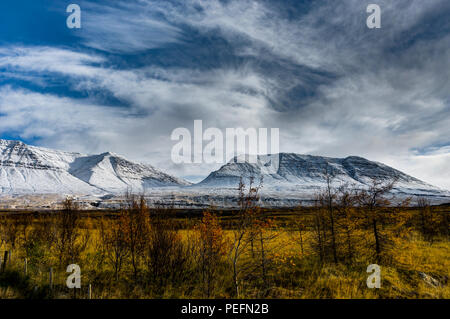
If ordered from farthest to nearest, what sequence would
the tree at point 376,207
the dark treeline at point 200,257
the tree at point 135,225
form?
the tree at point 376,207 → the tree at point 135,225 → the dark treeline at point 200,257

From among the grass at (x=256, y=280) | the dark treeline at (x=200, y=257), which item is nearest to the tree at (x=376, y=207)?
the dark treeline at (x=200, y=257)

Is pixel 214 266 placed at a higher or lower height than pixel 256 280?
higher

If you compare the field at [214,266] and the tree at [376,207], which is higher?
the tree at [376,207]

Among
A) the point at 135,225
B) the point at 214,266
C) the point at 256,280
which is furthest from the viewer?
the point at 256,280

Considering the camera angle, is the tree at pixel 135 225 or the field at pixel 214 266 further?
the tree at pixel 135 225

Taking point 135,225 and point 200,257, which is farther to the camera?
point 135,225

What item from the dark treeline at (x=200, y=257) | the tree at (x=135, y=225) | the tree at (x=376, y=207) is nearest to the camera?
the dark treeline at (x=200, y=257)

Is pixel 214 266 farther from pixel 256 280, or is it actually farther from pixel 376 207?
pixel 376 207

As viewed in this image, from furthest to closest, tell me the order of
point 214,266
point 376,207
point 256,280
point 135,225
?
point 376,207, point 256,280, point 135,225, point 214,266

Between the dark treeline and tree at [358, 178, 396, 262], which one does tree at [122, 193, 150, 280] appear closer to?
the dark treeline

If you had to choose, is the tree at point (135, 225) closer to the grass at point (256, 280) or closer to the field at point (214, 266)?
the field at point (214, 266)

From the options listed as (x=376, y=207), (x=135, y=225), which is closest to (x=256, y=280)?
(x=135, y=225)
